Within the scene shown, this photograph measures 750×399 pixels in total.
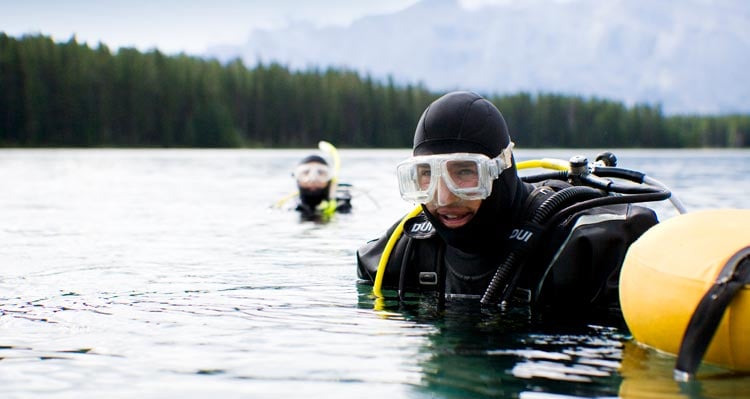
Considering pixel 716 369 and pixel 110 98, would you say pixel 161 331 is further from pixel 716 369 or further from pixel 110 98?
pixel 110 98

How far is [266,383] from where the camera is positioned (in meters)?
3.53

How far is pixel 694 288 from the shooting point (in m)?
3.48

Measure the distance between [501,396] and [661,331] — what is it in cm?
85

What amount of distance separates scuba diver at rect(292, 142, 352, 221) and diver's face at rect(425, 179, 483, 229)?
7583 millimetres

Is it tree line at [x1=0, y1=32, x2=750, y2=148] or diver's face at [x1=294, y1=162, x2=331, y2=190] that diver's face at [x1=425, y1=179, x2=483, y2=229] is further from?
tree line at [x1=0, y1=32, x2=750, y2=148]

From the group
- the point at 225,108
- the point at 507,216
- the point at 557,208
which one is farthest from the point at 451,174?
the point at 225,108

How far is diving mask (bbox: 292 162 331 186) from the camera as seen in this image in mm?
12383

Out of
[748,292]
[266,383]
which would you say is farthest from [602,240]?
[266,383]

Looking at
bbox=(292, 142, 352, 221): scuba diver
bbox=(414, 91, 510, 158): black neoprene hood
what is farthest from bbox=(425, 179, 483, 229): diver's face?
bbox=(292, 142, 352, 221): scuba diver

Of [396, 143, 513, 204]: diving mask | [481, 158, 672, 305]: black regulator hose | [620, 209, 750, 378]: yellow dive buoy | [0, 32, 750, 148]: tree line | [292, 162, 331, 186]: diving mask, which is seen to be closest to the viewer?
[620, 209, 750, 378]: yellow dive buoy

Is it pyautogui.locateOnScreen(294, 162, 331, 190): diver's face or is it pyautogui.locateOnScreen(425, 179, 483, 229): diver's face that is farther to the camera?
pyautogui.locateOnScreen(294, 162, 331, 190): diver's face

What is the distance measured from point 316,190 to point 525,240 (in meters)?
8.28

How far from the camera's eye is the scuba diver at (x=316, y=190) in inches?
490

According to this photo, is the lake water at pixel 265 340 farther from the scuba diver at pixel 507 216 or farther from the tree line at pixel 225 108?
the tree line at pixel 225 108
